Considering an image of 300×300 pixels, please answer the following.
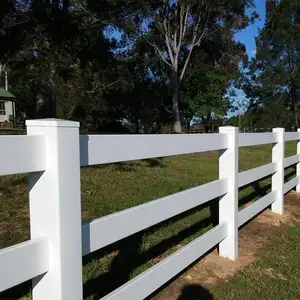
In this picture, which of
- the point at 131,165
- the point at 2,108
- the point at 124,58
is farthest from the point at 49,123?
the point at 2,108

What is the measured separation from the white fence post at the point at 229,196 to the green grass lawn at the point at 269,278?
0.33 m

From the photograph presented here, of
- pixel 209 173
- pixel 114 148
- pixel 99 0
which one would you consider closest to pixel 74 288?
pixel 114 148

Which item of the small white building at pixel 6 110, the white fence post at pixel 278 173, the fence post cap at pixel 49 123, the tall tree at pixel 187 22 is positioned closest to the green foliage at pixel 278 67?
the tall tree at pixel 187 22

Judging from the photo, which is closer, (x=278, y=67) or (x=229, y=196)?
(x=229, y=196)

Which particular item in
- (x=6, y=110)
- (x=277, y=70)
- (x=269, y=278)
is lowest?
(x=269, y=278)

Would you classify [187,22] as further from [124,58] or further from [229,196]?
[229,196]

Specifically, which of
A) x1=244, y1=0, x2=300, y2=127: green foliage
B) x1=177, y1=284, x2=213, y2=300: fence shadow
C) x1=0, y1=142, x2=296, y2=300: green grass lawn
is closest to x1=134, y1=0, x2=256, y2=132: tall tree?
x1=0, y1=142, x2=296, y2=300: green grass lawn

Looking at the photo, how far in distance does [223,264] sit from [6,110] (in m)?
48.0

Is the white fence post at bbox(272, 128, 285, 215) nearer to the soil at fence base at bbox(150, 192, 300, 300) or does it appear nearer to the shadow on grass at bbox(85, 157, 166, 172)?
the soil at fence base at bbox(150, 192, 300, 300)

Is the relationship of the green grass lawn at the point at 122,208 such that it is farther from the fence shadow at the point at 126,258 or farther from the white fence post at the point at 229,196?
the white fence post at the point at 229,196

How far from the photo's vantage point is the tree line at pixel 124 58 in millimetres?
10078

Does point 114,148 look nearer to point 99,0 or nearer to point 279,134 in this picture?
point 279,134

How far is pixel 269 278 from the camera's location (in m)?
3.95

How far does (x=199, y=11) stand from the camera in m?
24.9
